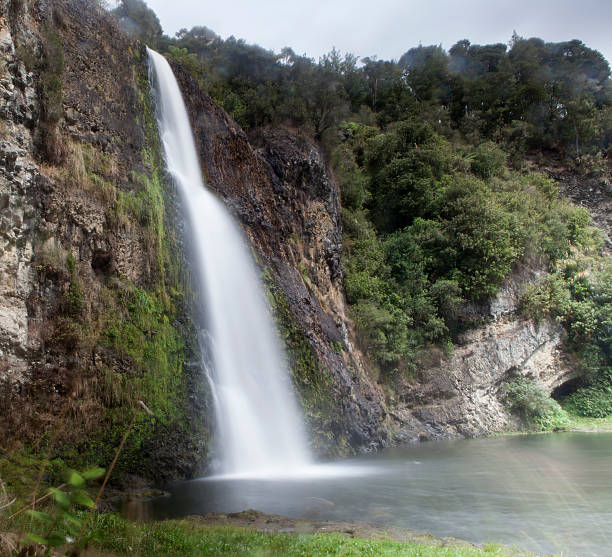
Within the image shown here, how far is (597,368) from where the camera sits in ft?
84.1

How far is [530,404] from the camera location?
2320 centimetres

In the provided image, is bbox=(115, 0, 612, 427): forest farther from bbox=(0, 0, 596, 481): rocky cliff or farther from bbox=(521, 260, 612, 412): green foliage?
bbox=(0, 0, 596, 481): rocky cliff

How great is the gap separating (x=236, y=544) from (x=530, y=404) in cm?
2118

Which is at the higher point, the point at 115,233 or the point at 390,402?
the point at 115,233

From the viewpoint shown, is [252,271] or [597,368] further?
[597,368]

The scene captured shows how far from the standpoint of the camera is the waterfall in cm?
1316

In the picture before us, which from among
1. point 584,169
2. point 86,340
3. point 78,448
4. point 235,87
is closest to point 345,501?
point 78,448

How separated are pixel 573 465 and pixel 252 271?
11.1 m

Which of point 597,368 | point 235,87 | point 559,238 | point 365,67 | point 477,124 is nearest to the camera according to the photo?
point 597,368

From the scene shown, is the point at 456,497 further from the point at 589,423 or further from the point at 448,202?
the point at 448,202

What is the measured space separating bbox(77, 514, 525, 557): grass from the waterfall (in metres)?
6.23

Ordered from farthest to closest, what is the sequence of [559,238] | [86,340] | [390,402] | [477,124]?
[477,124] → [559,238] → [390,402] → [86,340]

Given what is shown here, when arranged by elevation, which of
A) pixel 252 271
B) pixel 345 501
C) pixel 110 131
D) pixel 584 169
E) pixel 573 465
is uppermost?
pixel 584 169

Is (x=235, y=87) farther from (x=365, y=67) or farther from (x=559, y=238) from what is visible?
(x=365, y=67)
